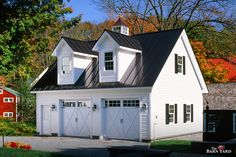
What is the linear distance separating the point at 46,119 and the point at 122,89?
7006mm

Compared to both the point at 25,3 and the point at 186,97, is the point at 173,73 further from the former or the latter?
the point at 25,3

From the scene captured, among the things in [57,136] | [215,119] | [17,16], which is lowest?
[57,136]

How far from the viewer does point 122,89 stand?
25062 millimetres

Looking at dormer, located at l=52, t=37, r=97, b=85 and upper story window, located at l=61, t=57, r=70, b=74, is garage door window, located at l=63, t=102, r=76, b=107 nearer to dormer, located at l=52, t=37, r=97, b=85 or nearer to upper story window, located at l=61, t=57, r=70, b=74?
dormer, located at l=52, t=37, r=97, b=85

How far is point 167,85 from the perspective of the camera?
26234mm

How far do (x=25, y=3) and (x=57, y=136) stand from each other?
41.8 feet

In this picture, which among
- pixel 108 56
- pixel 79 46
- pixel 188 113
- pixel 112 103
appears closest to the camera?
pixel 112 103

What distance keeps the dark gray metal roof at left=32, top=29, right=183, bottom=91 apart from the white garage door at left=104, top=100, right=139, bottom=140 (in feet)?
4.00

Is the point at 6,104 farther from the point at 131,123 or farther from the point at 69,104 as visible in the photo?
the point at 131,123

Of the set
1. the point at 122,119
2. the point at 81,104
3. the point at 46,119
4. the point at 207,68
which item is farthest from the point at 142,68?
the point at 207,68

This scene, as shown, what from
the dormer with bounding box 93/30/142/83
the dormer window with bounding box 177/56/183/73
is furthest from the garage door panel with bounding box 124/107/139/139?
the dormer window with bounding box 177/56/183/73

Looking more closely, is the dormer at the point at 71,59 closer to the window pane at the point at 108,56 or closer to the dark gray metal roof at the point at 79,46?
the dark gray metal roof at the point at 79,46

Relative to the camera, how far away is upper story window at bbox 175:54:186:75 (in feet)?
89.6

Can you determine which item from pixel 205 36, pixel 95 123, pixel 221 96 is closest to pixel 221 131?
pixel 95 123
